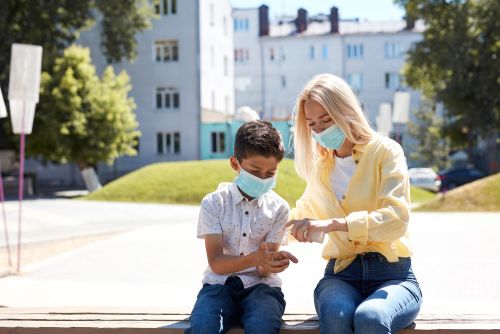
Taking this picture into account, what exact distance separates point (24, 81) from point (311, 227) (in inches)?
298

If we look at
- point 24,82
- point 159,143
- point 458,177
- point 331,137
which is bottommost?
point 458,177

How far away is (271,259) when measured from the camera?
13.2 feet

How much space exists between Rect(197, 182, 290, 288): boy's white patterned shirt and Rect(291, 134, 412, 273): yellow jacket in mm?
168

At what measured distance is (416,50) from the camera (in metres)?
43.4

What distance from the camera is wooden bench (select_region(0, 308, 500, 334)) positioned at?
3980 mm

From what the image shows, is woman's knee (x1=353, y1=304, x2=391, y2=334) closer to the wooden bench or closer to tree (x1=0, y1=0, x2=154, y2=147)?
the wooden bench

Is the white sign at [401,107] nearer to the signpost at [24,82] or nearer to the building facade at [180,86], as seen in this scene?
the signpost at [24,82]

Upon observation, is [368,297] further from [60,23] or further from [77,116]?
[60,23]

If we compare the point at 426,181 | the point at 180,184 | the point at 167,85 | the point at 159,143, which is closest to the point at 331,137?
the point at 180,184

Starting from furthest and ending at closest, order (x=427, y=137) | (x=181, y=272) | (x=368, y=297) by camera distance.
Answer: (x=427, y=137)
(x=181, y=272)
(x=368, y=297)

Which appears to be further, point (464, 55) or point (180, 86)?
point (180, 86)

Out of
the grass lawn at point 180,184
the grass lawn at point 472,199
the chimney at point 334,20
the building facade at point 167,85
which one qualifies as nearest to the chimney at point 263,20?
the chimney at point 334,20

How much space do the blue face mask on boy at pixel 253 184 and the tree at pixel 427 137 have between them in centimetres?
6558

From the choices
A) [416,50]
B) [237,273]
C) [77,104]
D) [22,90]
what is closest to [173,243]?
[22,90]
